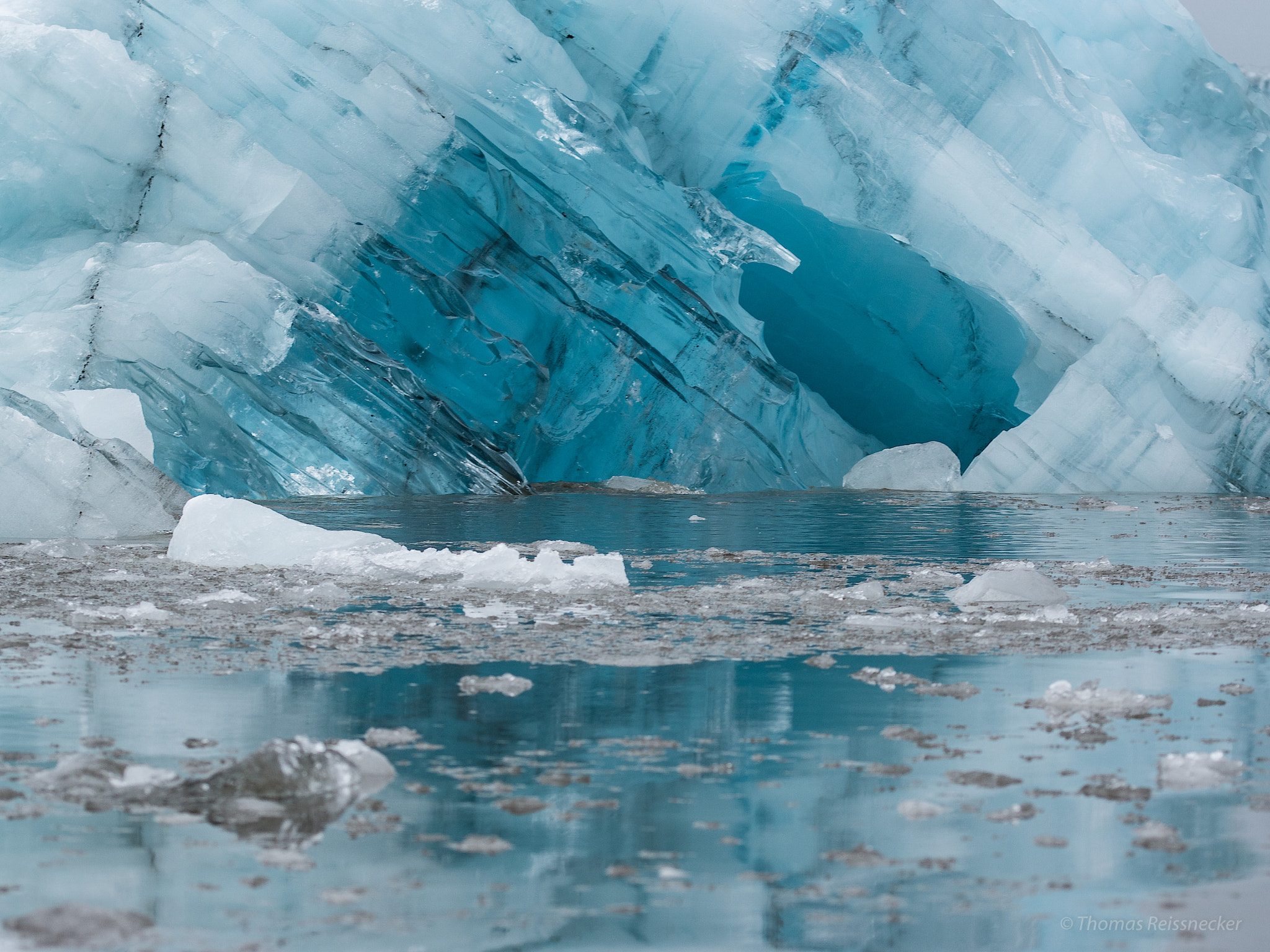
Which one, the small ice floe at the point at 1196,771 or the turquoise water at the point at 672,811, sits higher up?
the small ice floe at the point at 1196,771

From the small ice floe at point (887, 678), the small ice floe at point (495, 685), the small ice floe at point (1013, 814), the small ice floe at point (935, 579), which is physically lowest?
the small ice floe at point (495, 685)

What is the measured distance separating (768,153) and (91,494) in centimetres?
1016

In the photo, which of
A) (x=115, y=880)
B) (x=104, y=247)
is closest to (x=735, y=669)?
(x=115, y=880)

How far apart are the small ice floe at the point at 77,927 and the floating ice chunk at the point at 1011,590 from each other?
3.99m

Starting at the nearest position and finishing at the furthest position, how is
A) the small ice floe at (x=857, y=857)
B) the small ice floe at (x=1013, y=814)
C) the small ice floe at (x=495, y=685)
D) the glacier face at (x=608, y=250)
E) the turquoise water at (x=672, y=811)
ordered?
the turquoise water at (x=672, y=811) → the small ice floe at (x=857, y=857) → the small ice floe at (x=1013, y=814) → the small ice floe at (x=495, y=685) → the glacier face at (x=608, y=250)

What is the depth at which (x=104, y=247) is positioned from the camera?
40.1ft

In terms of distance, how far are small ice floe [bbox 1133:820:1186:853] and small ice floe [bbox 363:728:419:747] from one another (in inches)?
58.6

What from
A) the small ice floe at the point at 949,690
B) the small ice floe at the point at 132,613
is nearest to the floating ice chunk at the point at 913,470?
the small ice floe at the point at 132,613

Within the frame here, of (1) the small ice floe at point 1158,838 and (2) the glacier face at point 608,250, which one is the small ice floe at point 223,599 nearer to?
(1) the small ice floe at point 1158,838

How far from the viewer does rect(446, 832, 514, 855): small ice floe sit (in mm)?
2295

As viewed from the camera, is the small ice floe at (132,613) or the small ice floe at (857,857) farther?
the small ice floe at (132,613)

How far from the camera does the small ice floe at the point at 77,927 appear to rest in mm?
1879

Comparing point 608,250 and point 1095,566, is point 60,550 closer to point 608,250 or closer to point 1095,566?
point 1095,566

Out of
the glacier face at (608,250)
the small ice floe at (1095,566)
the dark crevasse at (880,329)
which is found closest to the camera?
the small ice floe at (1095,566)
